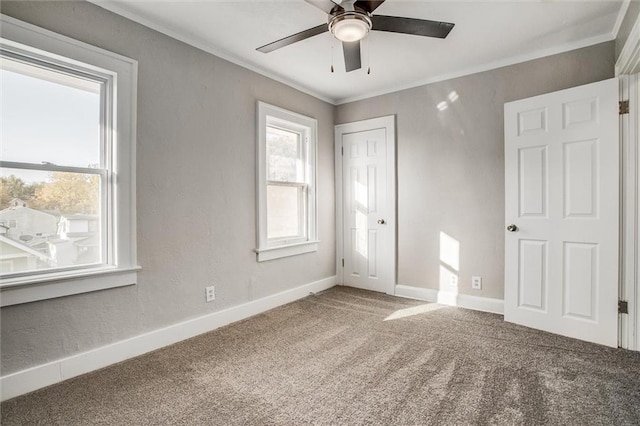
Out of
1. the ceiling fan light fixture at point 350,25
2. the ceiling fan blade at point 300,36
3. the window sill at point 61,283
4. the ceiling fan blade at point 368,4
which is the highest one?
the ceiling fan blade at point 300,36

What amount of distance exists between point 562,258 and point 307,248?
2544 millimetres

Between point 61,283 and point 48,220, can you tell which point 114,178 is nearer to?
point 48,220

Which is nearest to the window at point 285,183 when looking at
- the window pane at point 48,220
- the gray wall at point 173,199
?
the gray wall at point 173,199

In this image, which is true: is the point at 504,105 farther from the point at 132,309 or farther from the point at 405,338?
the point at 132,309

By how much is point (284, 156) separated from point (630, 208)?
317 centimetres

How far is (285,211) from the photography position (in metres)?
3.85

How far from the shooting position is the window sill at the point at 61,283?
1.86 metres

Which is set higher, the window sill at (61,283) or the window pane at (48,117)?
the window pane at (48,117)

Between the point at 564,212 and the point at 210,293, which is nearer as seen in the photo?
the point at 564,212

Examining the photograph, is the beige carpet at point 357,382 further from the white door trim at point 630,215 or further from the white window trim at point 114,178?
the white window trim at point 114,178

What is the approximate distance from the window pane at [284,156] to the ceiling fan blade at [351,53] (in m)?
1.43

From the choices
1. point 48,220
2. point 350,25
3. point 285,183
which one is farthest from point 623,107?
point 48,220

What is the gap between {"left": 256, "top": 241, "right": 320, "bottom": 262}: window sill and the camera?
3.37 meters

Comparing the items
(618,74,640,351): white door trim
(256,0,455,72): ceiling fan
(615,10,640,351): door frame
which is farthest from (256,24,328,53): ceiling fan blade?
(618,74,640,351): white door trim
